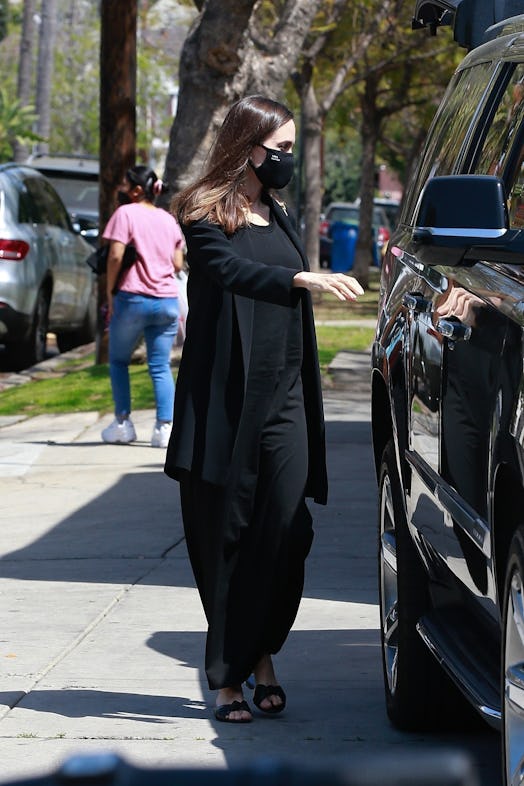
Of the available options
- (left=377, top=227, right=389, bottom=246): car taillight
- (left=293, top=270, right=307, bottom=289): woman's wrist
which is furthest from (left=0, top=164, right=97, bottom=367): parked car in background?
(left=377, top=227, right=389, bottom=246): car taillight

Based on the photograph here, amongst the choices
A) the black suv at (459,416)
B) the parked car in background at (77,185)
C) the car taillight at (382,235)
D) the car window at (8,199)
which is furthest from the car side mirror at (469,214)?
the car taillight at (382,235)

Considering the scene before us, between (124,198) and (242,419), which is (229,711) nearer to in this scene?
(242,419)

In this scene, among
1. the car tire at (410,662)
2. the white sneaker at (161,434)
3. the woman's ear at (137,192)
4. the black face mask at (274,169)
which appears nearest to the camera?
the car tire at (410,662)

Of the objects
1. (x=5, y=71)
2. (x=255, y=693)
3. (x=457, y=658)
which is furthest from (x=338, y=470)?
(x=5, y=71)

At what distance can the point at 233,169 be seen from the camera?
15.0 ft

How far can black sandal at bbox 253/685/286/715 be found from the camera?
4.58m

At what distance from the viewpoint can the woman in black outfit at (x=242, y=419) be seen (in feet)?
14.6

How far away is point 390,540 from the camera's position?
178 inches

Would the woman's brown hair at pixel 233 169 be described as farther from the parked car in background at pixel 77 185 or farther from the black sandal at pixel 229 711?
the parked car in background at pixel 77 185

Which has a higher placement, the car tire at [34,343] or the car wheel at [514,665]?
the car wheel at [514,665]

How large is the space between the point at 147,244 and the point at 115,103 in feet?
15.2

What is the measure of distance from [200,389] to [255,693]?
0.95 meters

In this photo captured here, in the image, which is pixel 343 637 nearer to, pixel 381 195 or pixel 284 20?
pixel 284 20

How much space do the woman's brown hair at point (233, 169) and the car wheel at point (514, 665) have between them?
1.89 m
